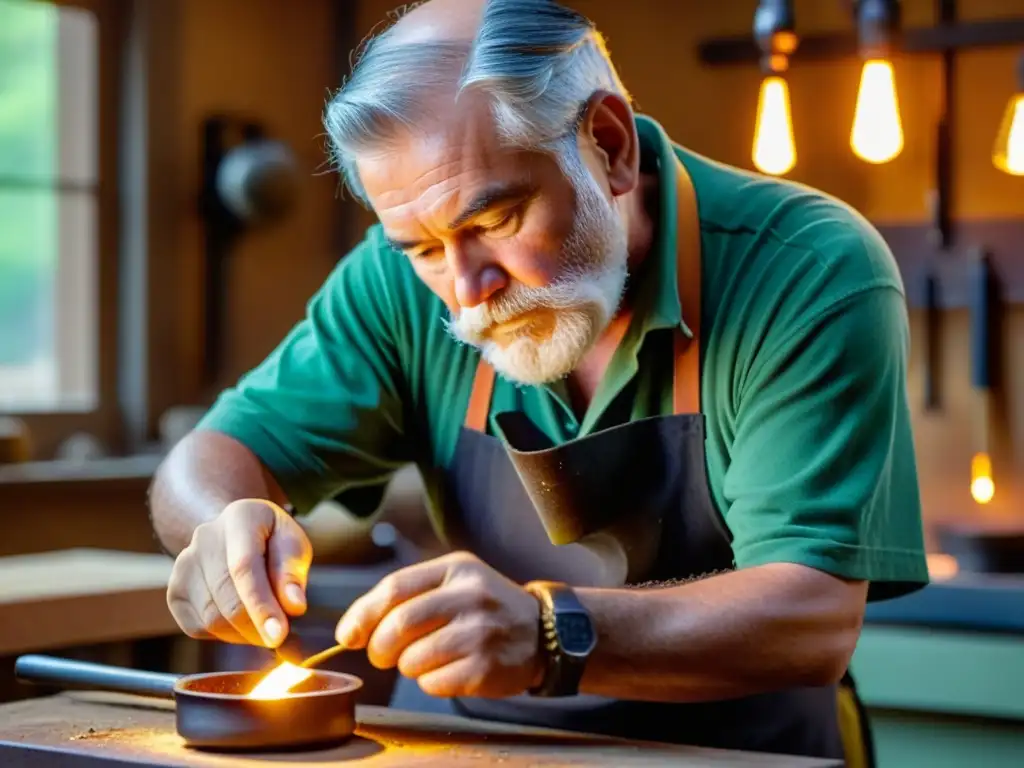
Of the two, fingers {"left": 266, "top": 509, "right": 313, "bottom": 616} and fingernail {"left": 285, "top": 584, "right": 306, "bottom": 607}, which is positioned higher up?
fingers {"left": 266, "top": 509, "right": 313, "bottom": 616}

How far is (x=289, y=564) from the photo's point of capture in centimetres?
177

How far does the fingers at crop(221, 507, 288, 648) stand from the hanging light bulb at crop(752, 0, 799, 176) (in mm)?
2075

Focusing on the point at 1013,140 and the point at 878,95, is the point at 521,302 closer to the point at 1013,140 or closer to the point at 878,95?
the point at 878,95

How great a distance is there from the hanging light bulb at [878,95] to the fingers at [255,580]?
2.12m

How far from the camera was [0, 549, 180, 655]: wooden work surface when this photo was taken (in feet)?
7.74

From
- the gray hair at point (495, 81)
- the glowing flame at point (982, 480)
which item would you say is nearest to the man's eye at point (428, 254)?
the gray hair at point (495, 81)

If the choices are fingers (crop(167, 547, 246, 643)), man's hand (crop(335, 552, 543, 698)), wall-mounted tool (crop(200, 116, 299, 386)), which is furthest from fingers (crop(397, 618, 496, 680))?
wall-mounted tool (crop(200, 116, 299, 386))

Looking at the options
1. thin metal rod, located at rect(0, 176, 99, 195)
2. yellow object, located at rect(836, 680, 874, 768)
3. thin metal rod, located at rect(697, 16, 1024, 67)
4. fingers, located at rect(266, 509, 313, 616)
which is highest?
thin metal rod, located at rect(697, 16, 1024, 67)

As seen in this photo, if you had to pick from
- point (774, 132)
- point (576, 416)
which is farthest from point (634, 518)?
point (774, 132)

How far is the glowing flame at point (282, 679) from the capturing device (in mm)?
1684

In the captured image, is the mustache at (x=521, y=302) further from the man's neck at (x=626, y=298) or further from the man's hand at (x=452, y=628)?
the man's hand at (x=452, y=628)

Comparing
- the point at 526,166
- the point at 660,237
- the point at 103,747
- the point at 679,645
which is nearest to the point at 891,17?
the point at 660,237

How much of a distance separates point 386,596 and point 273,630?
0.59ft

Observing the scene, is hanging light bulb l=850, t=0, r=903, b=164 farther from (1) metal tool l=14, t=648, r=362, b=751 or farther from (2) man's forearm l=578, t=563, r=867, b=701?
(1) metal tool l=14, t=648, r=362, b=751
